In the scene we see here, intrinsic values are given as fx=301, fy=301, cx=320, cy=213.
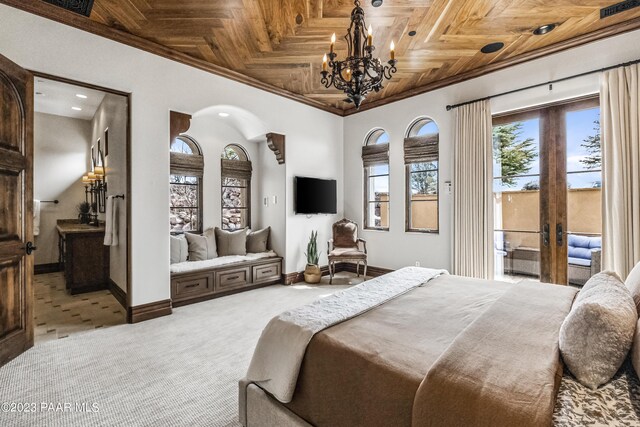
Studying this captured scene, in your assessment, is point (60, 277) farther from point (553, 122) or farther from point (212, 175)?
point (553, 122)

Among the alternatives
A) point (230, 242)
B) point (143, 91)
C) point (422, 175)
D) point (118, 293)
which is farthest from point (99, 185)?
point (422, 175)

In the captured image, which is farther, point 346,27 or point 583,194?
point 583,194

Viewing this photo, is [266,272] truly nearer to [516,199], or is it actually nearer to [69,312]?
[69,312]

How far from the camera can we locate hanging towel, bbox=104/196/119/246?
13.4 ft

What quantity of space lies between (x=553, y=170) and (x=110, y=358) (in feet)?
16.9

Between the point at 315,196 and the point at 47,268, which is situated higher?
the point at 315,196

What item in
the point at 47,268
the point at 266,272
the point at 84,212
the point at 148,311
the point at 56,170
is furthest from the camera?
the point at 84,212

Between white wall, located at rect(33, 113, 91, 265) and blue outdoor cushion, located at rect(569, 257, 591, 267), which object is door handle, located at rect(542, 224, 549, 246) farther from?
white wall, located at rect(33, 113, 91, 265)

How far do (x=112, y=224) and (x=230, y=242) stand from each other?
165 centimetres

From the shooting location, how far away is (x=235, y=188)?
5.69m

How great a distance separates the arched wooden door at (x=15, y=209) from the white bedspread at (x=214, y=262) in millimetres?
1462

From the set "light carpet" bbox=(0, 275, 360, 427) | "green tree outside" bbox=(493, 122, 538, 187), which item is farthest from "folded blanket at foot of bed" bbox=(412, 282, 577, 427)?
"green tree outside" bbox=(493, 122, 538, 187)

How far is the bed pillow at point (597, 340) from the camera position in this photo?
1.07 metres

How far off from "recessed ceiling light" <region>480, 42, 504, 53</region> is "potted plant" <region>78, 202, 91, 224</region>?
7303mm
